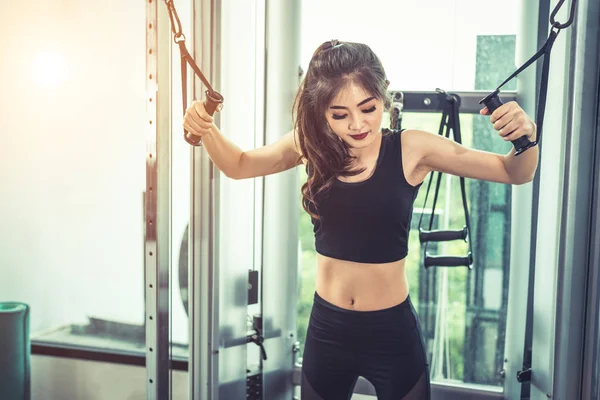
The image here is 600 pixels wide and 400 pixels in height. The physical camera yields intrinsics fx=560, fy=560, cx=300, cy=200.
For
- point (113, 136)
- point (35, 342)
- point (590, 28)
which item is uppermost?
point (590, 28)

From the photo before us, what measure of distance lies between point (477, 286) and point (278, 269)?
0.80m

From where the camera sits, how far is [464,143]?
85.3 inches

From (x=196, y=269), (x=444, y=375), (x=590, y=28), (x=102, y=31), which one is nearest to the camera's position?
(x=590, y=28)

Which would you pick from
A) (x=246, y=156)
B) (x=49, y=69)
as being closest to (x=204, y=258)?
(x=246, y=156)

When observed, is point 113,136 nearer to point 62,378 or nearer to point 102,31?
point 102,31

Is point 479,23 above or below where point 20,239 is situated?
above

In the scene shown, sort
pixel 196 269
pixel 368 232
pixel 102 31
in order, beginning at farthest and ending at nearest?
pixel 102 31 → pixel 196 269 → pixel 368 232

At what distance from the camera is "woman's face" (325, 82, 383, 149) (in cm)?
131

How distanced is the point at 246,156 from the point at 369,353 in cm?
61

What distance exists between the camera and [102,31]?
2.03m

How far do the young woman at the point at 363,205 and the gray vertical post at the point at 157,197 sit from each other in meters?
0.21

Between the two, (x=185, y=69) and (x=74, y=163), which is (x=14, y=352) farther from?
(x=185, y=69)

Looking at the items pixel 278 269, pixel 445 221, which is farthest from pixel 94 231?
pixel 445 221

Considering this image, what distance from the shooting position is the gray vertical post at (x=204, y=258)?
166cm
